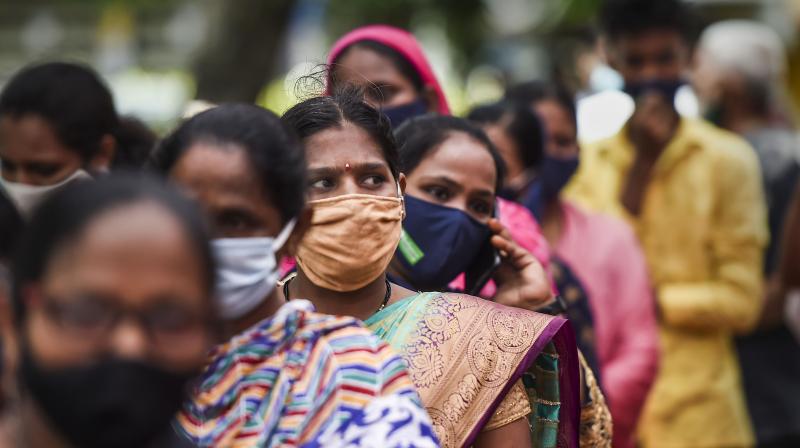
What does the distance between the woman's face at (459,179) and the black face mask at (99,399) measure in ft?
6.35

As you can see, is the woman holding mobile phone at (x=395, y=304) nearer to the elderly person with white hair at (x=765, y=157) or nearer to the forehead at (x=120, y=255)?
the forehead at (x=120, y=255)

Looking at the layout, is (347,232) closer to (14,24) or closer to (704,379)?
(704,379)

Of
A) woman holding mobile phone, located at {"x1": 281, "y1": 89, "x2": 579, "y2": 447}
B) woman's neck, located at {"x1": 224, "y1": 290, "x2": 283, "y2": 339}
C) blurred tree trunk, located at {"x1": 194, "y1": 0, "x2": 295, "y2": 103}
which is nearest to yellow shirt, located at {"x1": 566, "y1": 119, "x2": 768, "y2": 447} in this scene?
woman holding mobile phone, located at {"x1": 281, "y1": 89, "x2": 579, "y2": 447}

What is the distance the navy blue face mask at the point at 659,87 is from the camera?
654 centimetres

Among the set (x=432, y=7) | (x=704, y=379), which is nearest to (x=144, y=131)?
(x=704, y=379)

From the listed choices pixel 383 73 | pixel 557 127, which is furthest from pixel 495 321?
pixel 557 127

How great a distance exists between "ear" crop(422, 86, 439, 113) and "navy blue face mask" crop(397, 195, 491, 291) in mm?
1129

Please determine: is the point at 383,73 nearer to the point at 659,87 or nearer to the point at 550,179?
the point at 550,179

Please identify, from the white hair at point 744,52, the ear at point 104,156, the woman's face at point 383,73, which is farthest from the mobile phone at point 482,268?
the white hair at point 744,52

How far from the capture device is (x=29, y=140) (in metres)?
4.07

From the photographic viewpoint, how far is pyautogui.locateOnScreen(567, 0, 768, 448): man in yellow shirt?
632 cm

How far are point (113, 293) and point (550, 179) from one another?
4109mm

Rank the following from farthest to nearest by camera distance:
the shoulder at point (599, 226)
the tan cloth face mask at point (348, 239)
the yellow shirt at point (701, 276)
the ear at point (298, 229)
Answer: the yellow shirt at point (701, 276) < the shoulder at point (599, 226) < the tan cloth face mask at point (348, 239) < the ear at point (298, 229)

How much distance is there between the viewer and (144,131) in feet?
17.3
